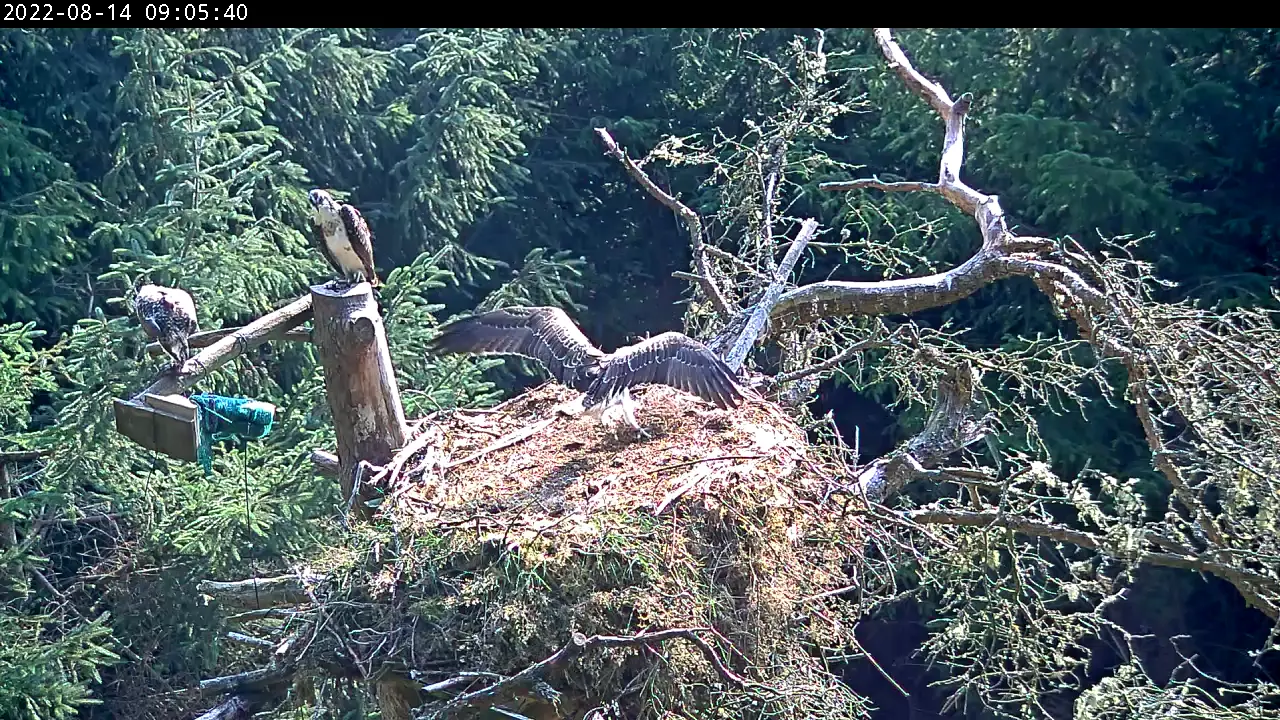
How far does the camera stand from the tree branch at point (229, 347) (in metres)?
4.07

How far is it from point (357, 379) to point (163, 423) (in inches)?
27.4

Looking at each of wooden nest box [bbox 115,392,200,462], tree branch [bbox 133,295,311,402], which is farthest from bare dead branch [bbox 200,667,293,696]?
tree branch [bbox 133,295,311,402]

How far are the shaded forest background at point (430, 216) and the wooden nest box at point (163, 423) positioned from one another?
A: 10.5 ft

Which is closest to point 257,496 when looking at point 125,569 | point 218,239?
point 125,569

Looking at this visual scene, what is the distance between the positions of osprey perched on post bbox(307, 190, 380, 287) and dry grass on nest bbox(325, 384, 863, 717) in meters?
0.80

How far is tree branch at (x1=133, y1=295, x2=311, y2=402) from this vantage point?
13.4ft

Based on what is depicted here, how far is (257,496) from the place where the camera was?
7605 mm

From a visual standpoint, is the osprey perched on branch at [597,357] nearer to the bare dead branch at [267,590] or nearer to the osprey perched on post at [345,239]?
the osprey perched on post at [345,239]


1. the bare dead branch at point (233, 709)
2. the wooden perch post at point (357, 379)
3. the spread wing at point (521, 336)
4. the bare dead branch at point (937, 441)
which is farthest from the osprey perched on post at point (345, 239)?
the bare dead branch at point (937, 441)

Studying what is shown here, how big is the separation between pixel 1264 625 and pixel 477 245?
26.1ft
